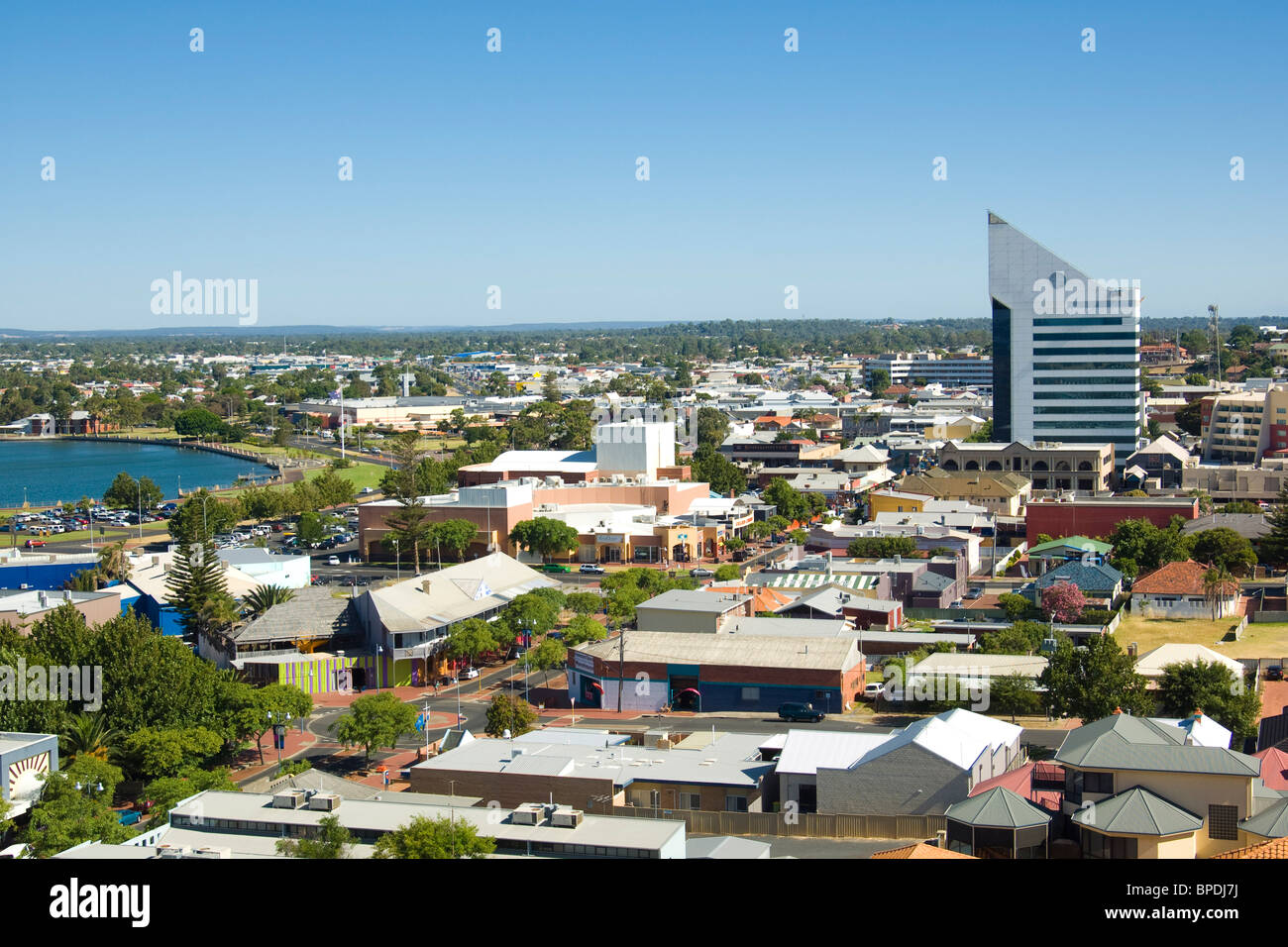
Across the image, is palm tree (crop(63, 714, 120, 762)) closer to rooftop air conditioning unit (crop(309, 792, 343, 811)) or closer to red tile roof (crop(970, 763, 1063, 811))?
rooftop air conditioning unit (crop(309, 792, 343, 811))

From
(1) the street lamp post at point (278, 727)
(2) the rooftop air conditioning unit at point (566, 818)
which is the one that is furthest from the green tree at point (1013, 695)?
(1) the street lamp post at point (278, 727)

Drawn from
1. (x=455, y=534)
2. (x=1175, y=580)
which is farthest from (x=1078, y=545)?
(x=455, y=534)

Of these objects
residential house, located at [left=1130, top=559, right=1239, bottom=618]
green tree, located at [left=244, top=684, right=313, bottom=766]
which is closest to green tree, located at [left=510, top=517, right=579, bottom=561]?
residential house, located at [left=1130, top=559, right=1239, bottom=618]

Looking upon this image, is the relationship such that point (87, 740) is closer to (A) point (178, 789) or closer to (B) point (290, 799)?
(A) point (178, 789)

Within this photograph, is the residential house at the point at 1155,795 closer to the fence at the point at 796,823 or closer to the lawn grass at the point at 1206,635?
the fence at the point at 796,823

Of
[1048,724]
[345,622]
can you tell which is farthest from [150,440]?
[1048,724]
